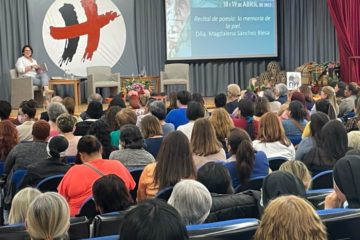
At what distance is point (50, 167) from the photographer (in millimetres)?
4223

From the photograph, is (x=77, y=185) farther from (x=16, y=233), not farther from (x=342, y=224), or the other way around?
(x=342, y=224)

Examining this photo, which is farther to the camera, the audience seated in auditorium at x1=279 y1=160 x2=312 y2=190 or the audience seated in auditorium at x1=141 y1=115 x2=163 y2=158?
the audience seated in auditorium at x1=141 y1=115 x2=163 y2=158

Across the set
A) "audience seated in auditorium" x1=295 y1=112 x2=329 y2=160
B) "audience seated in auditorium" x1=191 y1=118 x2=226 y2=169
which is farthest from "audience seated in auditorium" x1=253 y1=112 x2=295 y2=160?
"audience seated in auditorium" x1=191 y1=118 x2=226 y2=169

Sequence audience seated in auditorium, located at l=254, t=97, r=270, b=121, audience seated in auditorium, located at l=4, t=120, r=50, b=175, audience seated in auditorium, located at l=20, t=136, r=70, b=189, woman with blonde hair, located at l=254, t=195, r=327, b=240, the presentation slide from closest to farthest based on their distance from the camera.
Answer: woman with blonde hair, located at l=254, t=195, r=327, b=240
audience seated in auditorium, located at l=20, t=136, r=70, b=189
audience seated in auditorium, located at l=4, t=120, r=50, b=175
audience seated in auditorium, located at l=254, t=97, r=270, b=121
the presentation slide

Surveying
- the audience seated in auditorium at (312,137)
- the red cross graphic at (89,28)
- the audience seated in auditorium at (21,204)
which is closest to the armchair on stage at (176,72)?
the red cross graphic at (89,28)

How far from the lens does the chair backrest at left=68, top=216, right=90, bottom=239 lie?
2790 millimetres

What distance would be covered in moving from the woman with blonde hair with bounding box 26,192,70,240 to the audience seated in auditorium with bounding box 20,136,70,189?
177 centimetres

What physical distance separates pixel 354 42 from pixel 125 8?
15.3ft

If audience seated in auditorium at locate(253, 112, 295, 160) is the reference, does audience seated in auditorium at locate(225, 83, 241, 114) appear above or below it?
above

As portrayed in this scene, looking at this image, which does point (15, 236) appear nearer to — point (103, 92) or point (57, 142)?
point (57, 142)

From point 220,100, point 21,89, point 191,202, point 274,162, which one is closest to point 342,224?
point 191,202

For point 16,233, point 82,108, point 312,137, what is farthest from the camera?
point 82,108

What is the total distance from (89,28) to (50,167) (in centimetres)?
882

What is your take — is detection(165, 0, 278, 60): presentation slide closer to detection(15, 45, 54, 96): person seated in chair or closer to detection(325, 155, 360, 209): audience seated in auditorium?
detection(15, 45, 54, 96): person seated in chair
